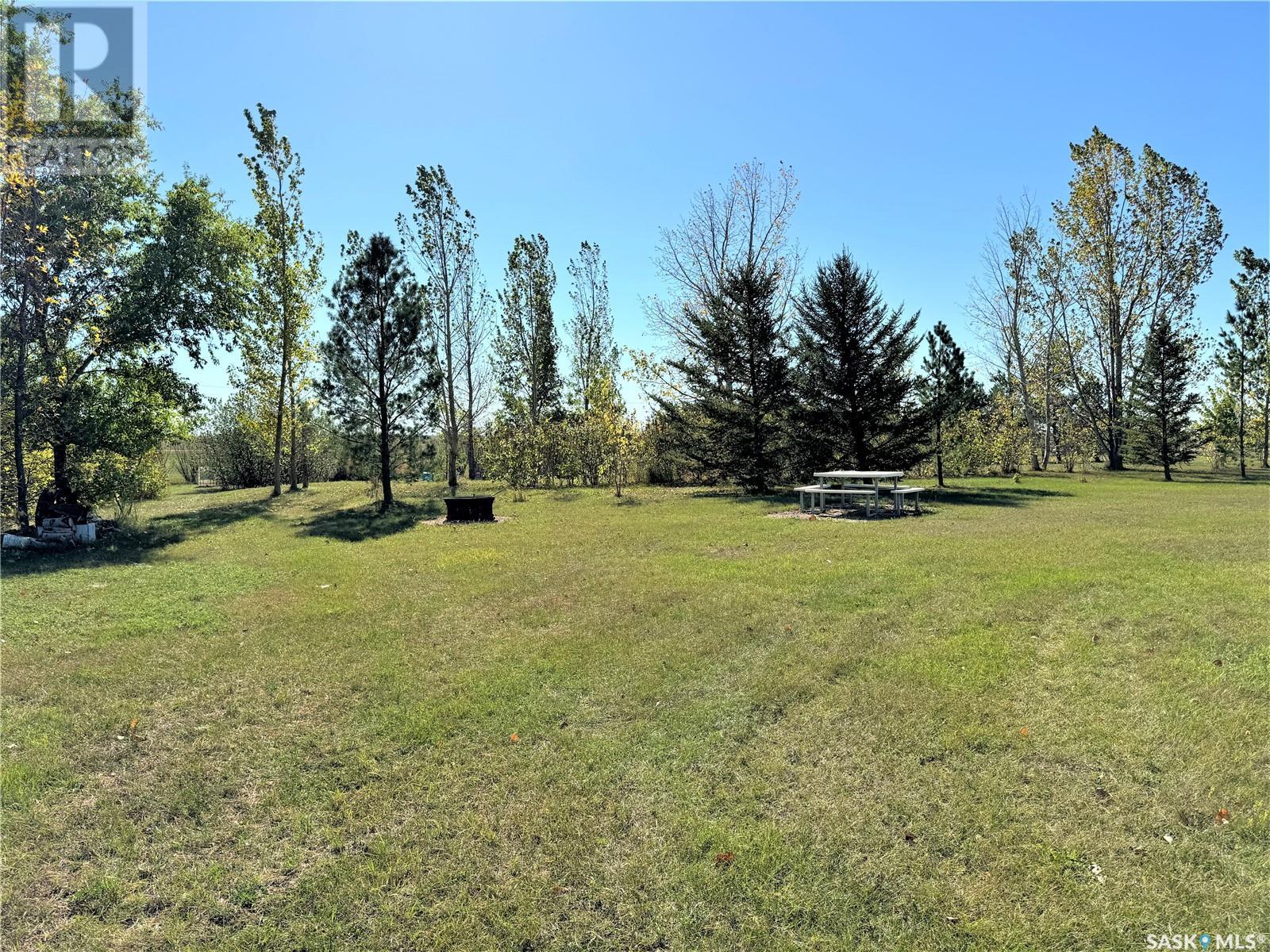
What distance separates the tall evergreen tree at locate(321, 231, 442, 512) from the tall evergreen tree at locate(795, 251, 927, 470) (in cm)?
1173

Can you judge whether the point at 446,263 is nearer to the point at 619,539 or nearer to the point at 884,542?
the point at 619,539

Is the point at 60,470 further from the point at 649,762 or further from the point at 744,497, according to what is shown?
the point at 744,497

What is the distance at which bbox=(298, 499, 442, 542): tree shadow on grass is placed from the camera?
12.6 meters

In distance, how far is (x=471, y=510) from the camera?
45.9 ft

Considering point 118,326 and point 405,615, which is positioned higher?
point 118,326

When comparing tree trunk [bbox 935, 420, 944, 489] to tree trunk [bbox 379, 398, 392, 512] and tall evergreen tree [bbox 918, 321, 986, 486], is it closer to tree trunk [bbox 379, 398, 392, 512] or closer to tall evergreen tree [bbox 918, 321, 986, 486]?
tall evergreen tree [bbox 918, 321, 986, 486]

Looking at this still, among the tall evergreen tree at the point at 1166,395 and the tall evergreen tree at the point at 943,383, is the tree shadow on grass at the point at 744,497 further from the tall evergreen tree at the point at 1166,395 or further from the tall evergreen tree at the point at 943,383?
the tall evergreen tree at the point at 1166,395

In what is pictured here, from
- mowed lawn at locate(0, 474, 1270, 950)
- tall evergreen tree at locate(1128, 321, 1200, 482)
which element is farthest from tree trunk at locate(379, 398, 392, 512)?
tall evergreen tree at locate(1128, 321, 1200, 482)

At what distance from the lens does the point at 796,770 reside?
10.8 feet

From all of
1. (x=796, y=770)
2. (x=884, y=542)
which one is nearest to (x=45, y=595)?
(x=796, y=770)

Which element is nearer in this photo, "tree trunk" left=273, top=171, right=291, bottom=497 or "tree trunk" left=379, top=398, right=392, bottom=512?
"tree trunk" left=379, top=398, right=392, bottom=512

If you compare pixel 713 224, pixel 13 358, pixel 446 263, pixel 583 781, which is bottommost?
pixel 583 781

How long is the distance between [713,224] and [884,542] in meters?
21.4

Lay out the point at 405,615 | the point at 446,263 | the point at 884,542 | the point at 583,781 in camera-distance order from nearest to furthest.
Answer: the point at 583,781
the point at 405,615
the point at 884,542
the point at 446,263
